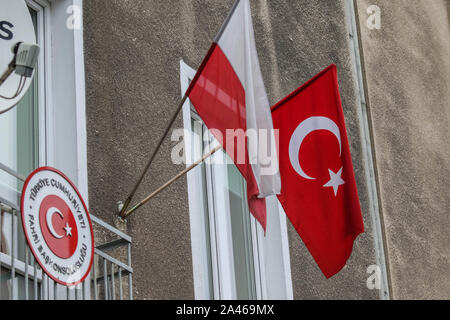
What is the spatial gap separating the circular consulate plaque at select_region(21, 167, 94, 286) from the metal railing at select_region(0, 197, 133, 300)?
0.20 metres

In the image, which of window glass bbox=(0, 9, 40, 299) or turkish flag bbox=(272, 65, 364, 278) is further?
turkish flag bbox=(272, 65, 364, 278)

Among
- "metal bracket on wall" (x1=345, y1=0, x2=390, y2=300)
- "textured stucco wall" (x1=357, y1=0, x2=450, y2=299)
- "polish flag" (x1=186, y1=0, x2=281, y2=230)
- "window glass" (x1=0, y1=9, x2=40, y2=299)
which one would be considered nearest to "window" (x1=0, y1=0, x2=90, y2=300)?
"window glass" (x1=0, y1=9, x2=40, y2=299)

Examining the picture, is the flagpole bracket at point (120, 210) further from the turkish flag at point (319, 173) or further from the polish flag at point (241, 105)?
the turkish flag at point (319, 173)

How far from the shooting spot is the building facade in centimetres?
728

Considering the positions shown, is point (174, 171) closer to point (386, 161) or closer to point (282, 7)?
point (282, 7)

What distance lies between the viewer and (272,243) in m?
9.56

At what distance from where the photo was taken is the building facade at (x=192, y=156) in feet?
23.9

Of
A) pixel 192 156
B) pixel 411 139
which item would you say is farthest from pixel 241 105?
pixel 411 139

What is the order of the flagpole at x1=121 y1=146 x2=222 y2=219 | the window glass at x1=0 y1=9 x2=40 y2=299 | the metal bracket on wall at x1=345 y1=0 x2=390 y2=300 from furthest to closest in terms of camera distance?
the metal bracket on wall at x1=345 y1=0 x2=390 y2=300 < the flagpole at x1=121 y1=146 x2=222 y2=219 < the window glass at x1=0 y1=9 x2=40 y2=299

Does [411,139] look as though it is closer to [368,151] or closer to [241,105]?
[368,151]

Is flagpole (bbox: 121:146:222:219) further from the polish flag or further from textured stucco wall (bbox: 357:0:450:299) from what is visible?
textured stucco wall (bbox: 357:0:450:299)

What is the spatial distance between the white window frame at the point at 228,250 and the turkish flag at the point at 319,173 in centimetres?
94

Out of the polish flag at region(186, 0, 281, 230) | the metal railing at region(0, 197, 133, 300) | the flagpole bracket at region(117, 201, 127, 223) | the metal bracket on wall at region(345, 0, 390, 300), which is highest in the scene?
the metal bracket on wall at region(345, 0, 390, 300)

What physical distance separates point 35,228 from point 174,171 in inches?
99.9
